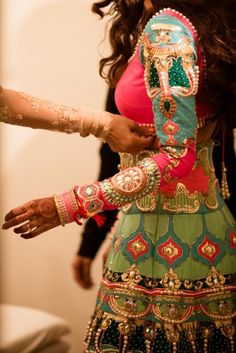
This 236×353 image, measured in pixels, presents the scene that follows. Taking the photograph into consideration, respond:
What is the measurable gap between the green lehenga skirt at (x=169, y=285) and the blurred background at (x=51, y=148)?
0.14m

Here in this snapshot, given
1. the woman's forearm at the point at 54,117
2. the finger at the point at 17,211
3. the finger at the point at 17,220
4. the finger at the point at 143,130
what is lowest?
the finger at the point at 17,220

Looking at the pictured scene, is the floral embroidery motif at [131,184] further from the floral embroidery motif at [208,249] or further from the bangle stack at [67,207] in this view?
the floral embroidery motif at [208,249]

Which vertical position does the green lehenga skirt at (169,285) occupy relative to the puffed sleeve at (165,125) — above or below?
below

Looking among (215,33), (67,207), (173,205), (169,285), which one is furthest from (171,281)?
(215,33)

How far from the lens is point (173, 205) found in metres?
1.11

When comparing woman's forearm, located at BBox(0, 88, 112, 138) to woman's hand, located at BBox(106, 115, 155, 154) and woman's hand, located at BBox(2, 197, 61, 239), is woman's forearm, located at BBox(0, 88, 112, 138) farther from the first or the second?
woman's hand, located at BBox(2, 197, 61, 239)

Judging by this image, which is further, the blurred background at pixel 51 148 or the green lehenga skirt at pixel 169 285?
the blurred background at pixel 51 148

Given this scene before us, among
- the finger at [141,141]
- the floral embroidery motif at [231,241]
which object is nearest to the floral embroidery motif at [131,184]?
the finger at [141,141]

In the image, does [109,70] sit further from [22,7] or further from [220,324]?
[220,324]

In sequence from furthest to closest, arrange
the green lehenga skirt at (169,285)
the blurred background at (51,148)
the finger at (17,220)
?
the blurred background at (51,148) → the green lehenga skirt at (169,285) → the finger at (17,220)

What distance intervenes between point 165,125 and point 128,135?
114 mm

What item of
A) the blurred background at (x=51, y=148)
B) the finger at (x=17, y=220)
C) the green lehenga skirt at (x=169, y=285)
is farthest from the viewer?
the blurred background at (x=51, y=148)

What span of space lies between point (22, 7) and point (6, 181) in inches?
12.4

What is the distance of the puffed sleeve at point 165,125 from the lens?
976mm
